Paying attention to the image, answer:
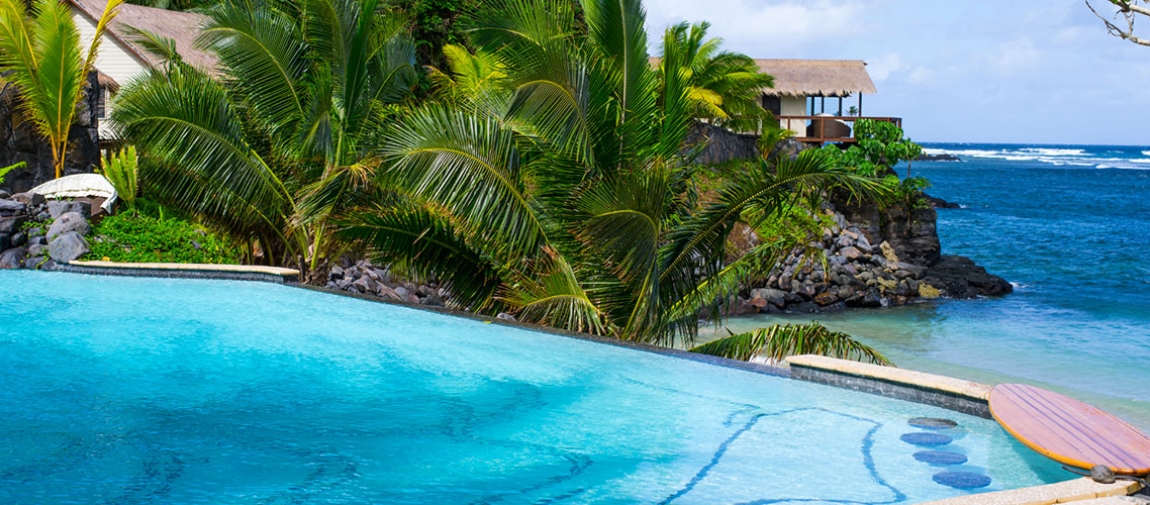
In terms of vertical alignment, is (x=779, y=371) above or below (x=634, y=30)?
below

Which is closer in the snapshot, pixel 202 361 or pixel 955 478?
pixel 955 478

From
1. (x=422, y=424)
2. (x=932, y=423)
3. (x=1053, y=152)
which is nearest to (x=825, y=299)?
(x=932, y=423)

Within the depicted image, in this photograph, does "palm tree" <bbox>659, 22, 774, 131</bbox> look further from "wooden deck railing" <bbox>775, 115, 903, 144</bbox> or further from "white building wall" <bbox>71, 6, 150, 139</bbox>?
"white building wall" <bbox>71, 6, 150, 139</bbox>

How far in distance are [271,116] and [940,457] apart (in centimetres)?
939

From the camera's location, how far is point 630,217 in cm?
887

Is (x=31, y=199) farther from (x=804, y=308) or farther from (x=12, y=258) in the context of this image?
(x=804, y=308)

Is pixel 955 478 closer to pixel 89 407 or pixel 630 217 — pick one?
pixel 630 217

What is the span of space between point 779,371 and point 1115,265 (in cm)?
2696

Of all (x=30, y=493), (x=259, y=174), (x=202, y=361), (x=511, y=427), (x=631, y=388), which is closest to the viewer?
(x=30, y=493)

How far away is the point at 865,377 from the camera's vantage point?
7.18m

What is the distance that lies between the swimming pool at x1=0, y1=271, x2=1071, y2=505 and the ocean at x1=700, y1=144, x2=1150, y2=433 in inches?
290

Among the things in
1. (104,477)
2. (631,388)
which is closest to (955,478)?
(631,388)

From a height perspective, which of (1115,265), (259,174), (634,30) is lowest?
(1115,265)

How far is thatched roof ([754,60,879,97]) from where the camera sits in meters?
35.9
